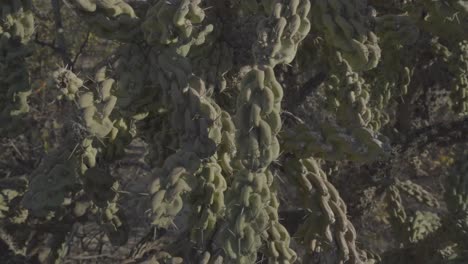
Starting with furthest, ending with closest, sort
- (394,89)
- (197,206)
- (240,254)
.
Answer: (394,89) < (197,206) < (240,254)

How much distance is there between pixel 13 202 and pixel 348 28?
1833 mm

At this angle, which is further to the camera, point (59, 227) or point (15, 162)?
point (15, 162)

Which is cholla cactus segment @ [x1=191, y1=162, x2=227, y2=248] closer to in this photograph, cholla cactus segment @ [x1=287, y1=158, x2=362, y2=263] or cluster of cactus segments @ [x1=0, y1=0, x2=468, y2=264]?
cluster of cactus segments @ [x1=0, y1=0, x2=468, y2=264]

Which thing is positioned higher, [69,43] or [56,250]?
[56,250]

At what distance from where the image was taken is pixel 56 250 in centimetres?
221

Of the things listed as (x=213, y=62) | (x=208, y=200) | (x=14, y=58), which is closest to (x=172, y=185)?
(x=208, y=200)

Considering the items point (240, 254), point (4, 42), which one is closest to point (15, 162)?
point (4, 42)

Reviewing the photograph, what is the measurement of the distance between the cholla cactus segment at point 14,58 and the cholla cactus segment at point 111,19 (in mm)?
373

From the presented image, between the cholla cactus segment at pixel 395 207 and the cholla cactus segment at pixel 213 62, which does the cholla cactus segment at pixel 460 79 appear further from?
the cholla cactus segment at pixel 213 62

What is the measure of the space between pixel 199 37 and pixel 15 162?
2386 mm

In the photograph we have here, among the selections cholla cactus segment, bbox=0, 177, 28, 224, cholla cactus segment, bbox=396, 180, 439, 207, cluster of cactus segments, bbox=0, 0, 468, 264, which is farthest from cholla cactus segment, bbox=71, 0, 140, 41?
cholla cactus segment, bbox=396, 180, 439, 207

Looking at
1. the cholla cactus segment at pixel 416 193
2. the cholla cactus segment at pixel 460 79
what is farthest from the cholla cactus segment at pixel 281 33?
the cholla cactus segment at pixel 416 193

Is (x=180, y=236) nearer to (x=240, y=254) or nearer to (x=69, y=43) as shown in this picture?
(x=240, y=254)

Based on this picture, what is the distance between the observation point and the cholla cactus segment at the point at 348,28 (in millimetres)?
1281
